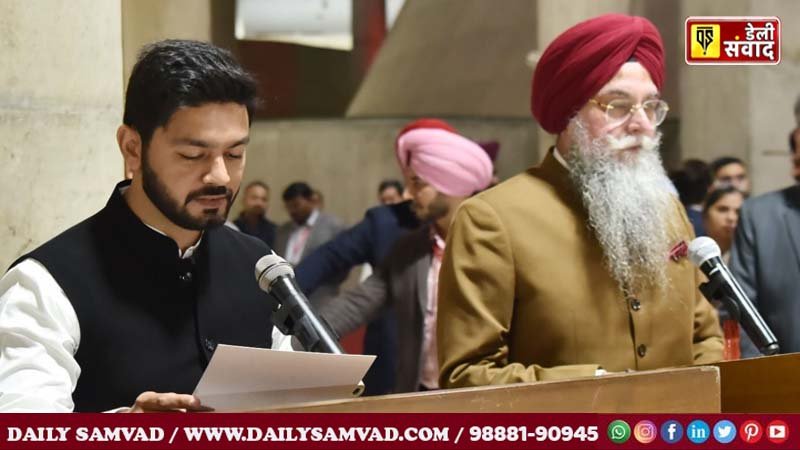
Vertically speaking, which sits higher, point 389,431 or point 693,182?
point 389,431

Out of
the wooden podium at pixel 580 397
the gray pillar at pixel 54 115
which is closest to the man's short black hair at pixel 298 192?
the gray pillar at pixel 54 115

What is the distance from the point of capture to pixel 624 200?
2939 mm

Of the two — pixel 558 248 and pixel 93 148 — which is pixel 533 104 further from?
pixel 93 148

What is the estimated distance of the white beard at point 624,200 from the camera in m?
2.92

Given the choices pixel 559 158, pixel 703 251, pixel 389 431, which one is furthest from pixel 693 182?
pixel 389 431

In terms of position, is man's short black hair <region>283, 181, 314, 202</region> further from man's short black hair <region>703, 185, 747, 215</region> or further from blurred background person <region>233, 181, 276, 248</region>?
man's short black hair <region>703, 185, 747, 215</region>

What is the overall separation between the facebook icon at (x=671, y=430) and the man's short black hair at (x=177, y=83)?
96 cm

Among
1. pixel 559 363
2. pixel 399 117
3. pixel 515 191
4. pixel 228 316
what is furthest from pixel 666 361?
pixel 399 117

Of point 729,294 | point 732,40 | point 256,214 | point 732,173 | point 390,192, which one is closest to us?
point 729,294

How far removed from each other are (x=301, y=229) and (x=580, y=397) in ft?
25.2

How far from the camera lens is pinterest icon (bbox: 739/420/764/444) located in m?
1.76

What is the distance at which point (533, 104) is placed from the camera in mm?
3068

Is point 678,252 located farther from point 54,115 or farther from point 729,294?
point 54,115

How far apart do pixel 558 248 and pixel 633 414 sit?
Result: 44.7 inches
